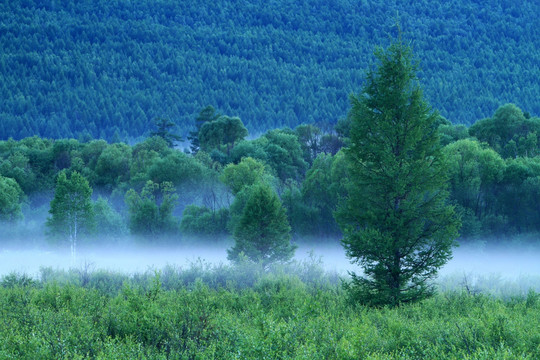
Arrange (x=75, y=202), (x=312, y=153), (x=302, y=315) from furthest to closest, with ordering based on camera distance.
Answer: (x=312, y=153), (x=75, y=202), (x=302, y=315)

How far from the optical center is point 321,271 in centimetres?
2383

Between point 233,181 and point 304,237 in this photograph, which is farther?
point 233,181

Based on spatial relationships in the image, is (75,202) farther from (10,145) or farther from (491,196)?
(10,145)

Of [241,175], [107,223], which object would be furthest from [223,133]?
[107,223]

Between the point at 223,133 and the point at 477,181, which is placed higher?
the point at 223,133

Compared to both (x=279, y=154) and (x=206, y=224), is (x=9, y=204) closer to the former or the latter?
(x=206, y=224)

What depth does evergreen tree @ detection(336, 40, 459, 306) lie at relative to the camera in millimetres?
15875

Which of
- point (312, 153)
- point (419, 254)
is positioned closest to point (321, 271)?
point (419, 254)

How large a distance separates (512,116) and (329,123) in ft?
143

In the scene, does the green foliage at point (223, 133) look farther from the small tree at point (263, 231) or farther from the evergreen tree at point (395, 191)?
the evergreen tree at point (395, 191)

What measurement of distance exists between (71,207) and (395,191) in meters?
41.7

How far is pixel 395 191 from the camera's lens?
629 inches

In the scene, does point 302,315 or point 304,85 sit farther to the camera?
point 304,85

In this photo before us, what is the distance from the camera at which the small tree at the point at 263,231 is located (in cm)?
3145
